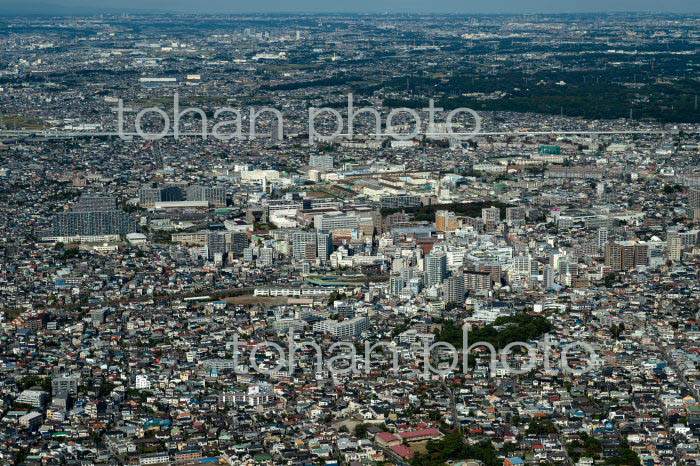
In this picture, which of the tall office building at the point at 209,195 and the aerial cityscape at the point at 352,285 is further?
the tall office building at the point at 209,195

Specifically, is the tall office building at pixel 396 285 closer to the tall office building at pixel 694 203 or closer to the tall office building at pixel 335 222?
the tall office building at pixel 335 222

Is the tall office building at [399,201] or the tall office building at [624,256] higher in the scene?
the tall office building at [624,256]

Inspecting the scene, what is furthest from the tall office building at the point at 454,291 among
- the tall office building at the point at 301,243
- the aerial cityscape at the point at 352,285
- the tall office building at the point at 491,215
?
the tall office building at the point at 491,215

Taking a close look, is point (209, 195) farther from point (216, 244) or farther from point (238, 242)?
point (216, 244)

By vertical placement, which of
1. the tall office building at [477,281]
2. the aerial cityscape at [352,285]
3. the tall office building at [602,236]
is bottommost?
the aerial cityscape at [352,285]

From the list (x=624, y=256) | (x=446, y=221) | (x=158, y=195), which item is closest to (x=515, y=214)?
(x=446, y=221)

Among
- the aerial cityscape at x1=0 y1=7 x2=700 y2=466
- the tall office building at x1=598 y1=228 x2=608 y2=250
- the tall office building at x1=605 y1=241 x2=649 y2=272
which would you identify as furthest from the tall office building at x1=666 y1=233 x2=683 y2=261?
the tall office building at x1=598 y1=228 x2=608 y2=250

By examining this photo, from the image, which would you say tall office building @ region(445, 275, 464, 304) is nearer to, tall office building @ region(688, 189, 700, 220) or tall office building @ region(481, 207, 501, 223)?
tall office building @ region(481, 207, 501, 223)

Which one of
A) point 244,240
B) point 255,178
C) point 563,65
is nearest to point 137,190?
point 255,178
